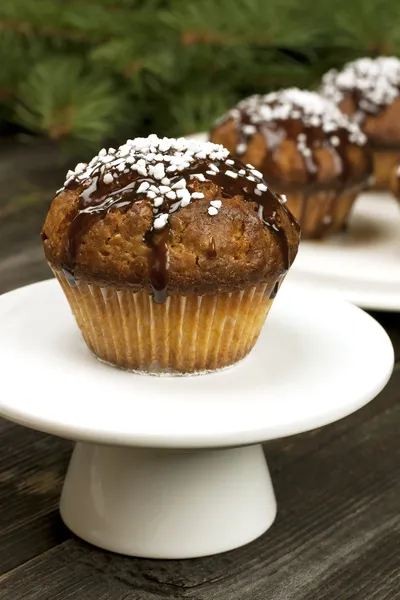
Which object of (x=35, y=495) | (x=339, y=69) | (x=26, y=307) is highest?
(x=26, y=307)

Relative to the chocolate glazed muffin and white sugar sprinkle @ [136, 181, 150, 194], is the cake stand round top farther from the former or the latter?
white sugar sprinkle @ [136, 181, 150, 194]

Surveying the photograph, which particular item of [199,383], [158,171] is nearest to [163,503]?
[199,383]

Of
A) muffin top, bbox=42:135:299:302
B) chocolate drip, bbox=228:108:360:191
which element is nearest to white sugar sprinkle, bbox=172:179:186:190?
muffin top, bbox=42:135:299:302

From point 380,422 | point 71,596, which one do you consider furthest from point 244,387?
point 380,422

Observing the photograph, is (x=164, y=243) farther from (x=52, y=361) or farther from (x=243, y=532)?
(x=243, y=532)

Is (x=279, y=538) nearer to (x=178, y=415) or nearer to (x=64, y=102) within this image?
(x=178, y=415)

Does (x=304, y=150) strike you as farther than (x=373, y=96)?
No
